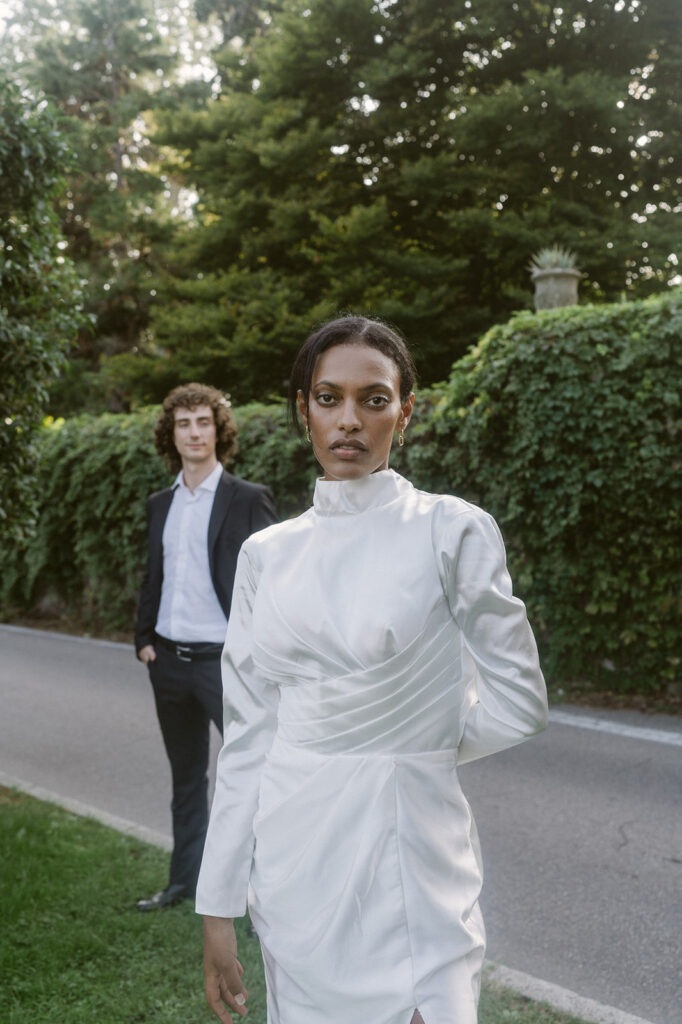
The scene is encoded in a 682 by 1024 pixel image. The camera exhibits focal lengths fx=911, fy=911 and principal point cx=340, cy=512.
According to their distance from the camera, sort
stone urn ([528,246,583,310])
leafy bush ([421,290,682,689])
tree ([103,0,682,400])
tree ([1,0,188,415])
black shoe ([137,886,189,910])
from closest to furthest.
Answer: black shoe ([137,886,189,910]) → leafy bush ([421,290,682,689]) → stone urn ([528,246,583,310]) → tree ([103,0,682,400]) → tree ([1,0,188,415])

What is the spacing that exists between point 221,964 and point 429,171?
1803 cm

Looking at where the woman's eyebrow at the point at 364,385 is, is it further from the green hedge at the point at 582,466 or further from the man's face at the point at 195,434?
the green hedge at the point at 582,466

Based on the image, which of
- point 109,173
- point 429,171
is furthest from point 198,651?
point 109,173

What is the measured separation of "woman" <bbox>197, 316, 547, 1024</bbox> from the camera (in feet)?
5.04

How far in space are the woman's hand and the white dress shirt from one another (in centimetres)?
244

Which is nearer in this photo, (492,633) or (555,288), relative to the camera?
(492,633)

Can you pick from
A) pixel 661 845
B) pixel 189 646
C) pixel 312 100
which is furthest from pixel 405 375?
pixel 312 100

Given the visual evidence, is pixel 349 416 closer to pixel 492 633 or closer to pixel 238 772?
pixel 492 633

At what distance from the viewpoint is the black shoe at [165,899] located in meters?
4.09

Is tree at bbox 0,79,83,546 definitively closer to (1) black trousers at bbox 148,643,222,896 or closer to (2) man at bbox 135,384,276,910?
(2) man at bbox 135,384,276,910

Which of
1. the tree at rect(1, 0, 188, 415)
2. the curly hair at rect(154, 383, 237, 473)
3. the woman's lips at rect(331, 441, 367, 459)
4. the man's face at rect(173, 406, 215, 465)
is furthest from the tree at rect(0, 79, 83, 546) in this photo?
the tree at rect(1, 0, 188, 415)

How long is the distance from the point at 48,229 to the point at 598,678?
592 cm

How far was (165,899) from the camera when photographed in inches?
162

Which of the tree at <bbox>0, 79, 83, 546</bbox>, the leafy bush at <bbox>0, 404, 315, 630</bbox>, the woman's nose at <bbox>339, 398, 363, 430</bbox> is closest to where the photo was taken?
the woman's nose at <bbox>339, 398, 363, 430</bbox>
